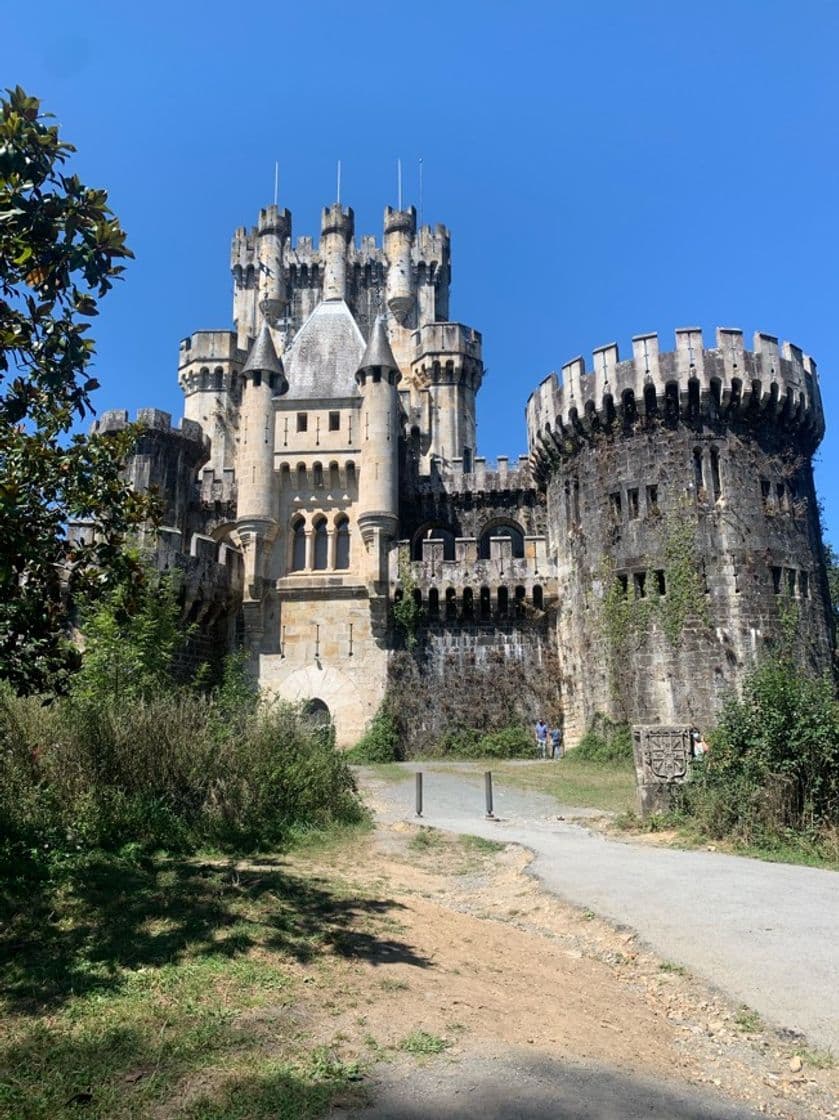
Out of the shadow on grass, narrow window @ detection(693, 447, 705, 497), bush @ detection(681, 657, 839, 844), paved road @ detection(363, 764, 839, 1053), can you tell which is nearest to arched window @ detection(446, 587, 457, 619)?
narrow window @ detection(693, 447, 705, 497)

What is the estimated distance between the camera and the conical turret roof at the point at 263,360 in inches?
1252

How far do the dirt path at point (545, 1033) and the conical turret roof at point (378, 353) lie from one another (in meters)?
25.5

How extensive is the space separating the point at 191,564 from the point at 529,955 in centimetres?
2211

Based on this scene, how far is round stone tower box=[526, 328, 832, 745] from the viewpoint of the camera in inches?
998

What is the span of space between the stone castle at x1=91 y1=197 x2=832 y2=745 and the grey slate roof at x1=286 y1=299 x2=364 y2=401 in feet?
0.40

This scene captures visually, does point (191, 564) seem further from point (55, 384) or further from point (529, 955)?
point (529, 955)

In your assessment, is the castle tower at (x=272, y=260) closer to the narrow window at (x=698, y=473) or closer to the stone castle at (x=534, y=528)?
the stone castle at (x=534, y=528)

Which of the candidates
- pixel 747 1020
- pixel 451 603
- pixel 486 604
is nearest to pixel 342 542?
pixel 451 603

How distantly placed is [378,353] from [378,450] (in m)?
3.95

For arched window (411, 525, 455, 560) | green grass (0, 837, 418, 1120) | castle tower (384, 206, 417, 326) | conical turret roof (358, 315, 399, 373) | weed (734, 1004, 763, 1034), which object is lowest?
weed (734, 1004, 763, 1034)

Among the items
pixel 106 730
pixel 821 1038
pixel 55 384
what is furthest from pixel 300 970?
pixel 106 730

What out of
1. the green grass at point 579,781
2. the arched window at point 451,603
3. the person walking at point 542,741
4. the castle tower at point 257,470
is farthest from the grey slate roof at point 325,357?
the green grass at point 579,781

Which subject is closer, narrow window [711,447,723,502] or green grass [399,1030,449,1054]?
green grass [399,1030,449,1054]

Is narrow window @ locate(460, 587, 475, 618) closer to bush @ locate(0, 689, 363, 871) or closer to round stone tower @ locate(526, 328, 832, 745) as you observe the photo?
round stone tower @ locate(526, 328, 832, 745)
